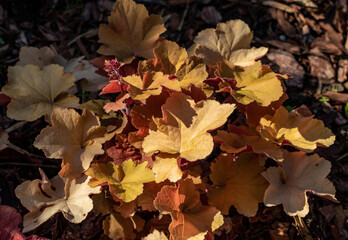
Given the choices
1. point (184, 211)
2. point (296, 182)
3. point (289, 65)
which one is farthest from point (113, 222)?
point (289, 65)

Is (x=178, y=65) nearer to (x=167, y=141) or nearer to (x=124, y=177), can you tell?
(x=167, y=141)

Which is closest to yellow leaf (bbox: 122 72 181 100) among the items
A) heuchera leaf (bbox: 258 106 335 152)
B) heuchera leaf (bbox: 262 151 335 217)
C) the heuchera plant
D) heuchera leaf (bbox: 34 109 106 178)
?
the heuchera plant

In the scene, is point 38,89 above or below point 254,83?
below

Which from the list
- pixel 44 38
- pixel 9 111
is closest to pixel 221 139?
pixel 9 111

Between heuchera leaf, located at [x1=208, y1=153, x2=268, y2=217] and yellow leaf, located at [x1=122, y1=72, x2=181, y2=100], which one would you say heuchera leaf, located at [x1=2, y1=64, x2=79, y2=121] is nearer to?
yellow leaf, located at [x1=122, y1=72, x2=181, y2=100]

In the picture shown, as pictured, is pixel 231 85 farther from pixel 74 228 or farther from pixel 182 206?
pixel 74 228

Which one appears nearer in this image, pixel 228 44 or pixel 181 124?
pixel 181 124

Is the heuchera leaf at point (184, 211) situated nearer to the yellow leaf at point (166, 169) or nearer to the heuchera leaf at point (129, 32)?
the yellow leaf at point (166, 169)
